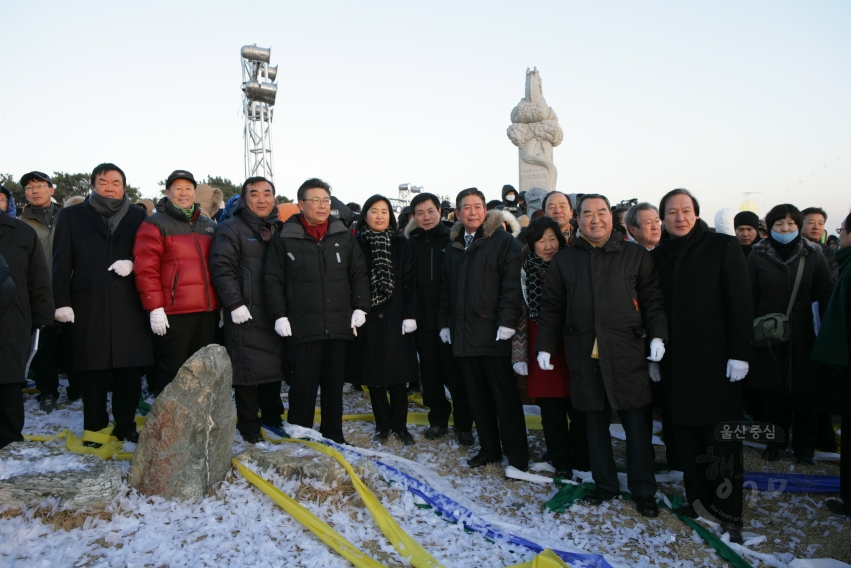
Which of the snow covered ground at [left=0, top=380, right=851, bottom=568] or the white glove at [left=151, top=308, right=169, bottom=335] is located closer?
the snow covered ground at [left=0, top=380, right=851, bottom=568]

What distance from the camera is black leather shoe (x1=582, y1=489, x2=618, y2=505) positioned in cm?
391

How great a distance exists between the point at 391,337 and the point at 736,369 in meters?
2.71

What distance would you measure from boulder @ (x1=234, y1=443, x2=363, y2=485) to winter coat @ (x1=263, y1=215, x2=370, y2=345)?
909 mm

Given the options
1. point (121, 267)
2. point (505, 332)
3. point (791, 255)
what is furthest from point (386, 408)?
point (791, 255)

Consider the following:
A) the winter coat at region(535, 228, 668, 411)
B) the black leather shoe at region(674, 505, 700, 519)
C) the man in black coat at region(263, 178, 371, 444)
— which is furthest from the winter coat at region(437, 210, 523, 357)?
the black leather shoe at region(674, 505, 700, 519)

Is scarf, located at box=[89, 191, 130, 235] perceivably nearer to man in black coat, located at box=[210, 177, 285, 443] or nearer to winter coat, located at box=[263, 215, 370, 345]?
man in black coat, located at box=[210, 177, 285, 443]

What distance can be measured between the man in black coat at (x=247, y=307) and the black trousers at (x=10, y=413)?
56.6 inches

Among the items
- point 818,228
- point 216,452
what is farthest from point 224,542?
point 818,228

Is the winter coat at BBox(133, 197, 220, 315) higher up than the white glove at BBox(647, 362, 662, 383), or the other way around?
the winter coat at BBox(133, 197, 220, 315)

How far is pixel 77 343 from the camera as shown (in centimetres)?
450

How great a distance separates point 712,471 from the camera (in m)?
3.71

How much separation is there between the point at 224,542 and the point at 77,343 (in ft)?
7.59

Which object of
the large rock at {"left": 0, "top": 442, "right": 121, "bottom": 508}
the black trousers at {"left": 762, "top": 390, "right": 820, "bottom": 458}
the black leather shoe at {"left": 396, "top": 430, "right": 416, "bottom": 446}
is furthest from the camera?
the black leather shoe at {"left": 396, "top": 430, "right": 416, "bottom": 446}

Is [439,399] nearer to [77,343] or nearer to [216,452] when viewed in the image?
[216,452]
